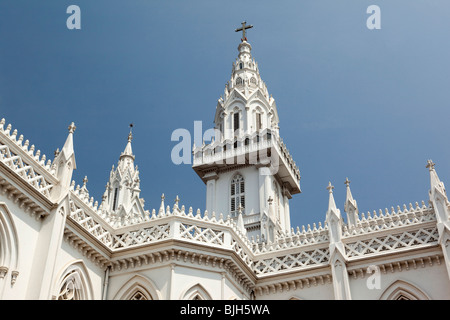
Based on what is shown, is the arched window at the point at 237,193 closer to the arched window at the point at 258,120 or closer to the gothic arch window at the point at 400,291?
the arched window at the point at 258,120

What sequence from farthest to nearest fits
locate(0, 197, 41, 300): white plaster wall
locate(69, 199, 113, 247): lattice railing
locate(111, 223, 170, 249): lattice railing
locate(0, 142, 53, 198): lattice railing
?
locate(111, 223, 170, 249): lattice railing, locate(69, 199, 113, 247): lattice railing, locate(0, 142, 53, 198): lattice railing, locate(0, 197, 41, 300): white plaster wall

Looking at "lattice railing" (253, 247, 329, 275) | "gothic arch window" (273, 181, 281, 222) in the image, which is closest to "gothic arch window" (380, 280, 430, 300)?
"lattice railing" (253, 247, 329, 275)

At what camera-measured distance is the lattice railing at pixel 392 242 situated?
2200 cm

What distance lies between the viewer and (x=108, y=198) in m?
36.8

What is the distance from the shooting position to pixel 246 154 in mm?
41000

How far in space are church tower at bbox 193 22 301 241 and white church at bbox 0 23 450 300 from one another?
44.8 feet

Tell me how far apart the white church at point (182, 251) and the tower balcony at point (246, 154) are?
15.2 m

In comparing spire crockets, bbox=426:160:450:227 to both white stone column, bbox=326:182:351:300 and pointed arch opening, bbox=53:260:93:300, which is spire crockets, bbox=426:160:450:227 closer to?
white stone column, bbox=326:182:351:300

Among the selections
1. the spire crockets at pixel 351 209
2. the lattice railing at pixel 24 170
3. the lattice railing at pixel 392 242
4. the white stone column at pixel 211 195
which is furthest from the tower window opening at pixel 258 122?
the lattice railing at pixel 24 170

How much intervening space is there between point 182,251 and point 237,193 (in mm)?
19523

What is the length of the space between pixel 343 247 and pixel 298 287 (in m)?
2.59

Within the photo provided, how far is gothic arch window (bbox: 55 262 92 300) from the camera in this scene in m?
19.2
